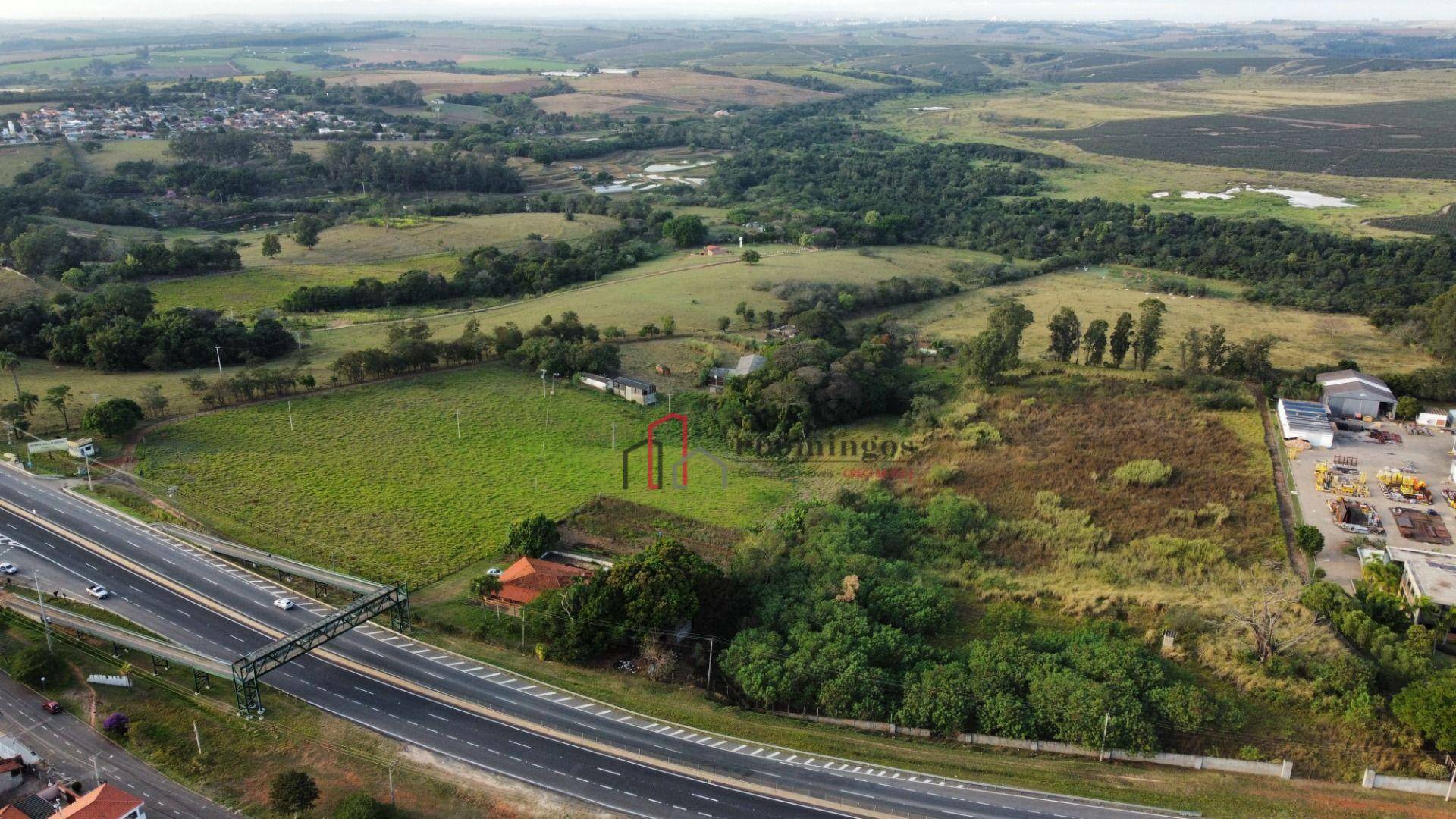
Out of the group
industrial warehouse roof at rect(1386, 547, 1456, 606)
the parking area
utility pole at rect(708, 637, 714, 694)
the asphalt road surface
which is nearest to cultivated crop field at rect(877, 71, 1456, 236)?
the parking area

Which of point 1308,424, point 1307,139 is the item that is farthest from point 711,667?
point 1307,139

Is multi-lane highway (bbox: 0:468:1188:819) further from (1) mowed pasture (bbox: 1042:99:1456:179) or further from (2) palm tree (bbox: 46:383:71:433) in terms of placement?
(1) mowed pasture (bbox: 1042:99:1456:179)

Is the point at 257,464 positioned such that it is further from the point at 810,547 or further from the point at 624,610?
the point at 810,547

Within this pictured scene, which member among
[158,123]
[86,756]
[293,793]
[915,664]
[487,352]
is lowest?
[86,756]

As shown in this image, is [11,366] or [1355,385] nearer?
[1355,385]

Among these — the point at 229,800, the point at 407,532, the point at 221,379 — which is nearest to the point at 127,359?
the point at 221,379

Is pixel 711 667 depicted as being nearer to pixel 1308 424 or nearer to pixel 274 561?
pixel 274 561
